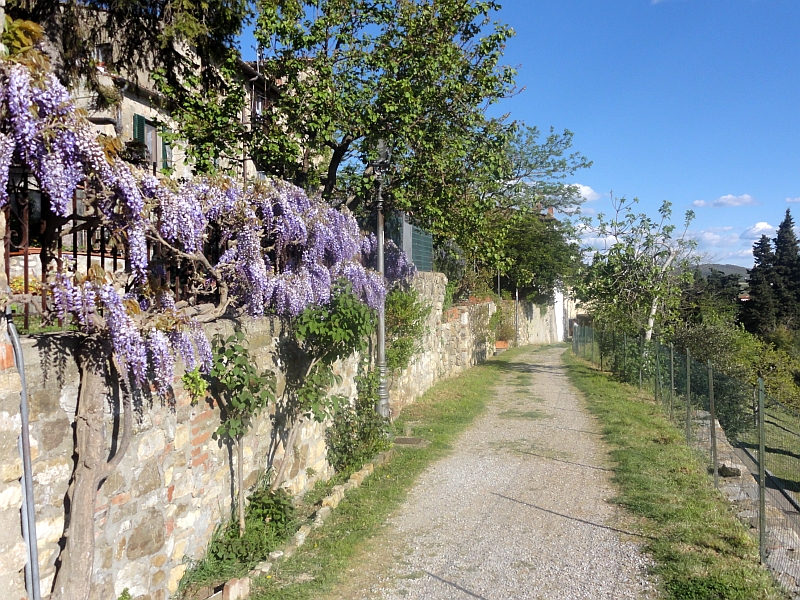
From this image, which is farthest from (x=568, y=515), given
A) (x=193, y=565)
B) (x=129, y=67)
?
(x=129, y=67)

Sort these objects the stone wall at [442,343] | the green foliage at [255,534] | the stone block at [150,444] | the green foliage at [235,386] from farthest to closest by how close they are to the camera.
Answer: the stone wall at [442,343] → the green foliage at [235,386] → the green foliage at [255,534] → the stone block at [150,444]

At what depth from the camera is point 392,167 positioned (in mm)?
9508

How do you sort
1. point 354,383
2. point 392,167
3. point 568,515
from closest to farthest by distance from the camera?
point 568,515, point 354,383, point 392,167

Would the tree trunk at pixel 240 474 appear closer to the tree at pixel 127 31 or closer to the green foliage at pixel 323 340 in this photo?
the green foliage at pixel 323 340

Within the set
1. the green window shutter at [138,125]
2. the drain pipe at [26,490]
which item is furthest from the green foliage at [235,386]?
the green window shutter at [138,125]

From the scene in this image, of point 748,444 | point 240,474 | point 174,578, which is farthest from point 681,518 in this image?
point 174,578

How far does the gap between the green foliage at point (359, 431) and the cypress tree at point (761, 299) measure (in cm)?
3384

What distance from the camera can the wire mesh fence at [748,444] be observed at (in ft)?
17.9

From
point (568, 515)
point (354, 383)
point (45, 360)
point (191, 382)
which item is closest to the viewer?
point (45, 360)

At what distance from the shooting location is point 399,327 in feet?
35.9

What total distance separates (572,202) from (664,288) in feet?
54.6

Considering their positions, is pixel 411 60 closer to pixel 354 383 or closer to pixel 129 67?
pixel 129 67

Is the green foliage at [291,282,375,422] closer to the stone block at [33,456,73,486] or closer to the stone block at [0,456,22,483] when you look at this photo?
the stone block at [33,456,73,486]

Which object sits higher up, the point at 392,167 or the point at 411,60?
the point at 411,60
